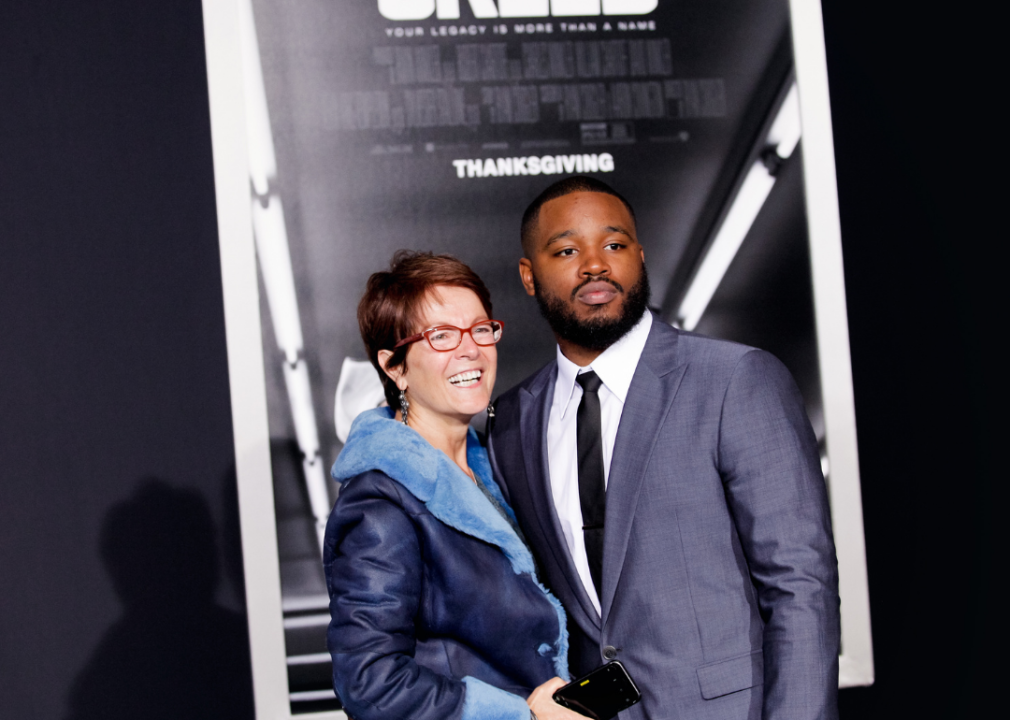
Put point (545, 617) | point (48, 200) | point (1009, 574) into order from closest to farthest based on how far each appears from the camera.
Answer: point (545, 617)
point (48, 200)
point (1009, 574)

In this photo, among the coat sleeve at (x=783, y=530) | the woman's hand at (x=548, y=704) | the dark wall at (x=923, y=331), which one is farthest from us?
the dark wall at (x=923, y=331)

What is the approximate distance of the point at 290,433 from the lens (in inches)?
108

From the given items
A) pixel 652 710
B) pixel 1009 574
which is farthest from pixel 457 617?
pixel 1009 574

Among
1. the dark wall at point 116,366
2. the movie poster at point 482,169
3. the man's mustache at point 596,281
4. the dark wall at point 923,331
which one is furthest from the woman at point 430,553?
the dark wall at point 923,331

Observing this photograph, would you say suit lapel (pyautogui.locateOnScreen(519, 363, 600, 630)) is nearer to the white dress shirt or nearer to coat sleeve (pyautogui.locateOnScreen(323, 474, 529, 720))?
the white dress shirt

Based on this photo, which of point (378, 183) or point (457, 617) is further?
point (378, 183)

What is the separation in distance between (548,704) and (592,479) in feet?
1.67

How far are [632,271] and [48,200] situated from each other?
2059 mm

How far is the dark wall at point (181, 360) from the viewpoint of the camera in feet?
8.79

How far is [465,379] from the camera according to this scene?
6.43 feet

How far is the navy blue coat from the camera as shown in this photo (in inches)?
64.9

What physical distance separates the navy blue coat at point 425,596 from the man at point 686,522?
0.13 metres

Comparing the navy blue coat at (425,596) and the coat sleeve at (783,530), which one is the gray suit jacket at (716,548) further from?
the navy blue coat at (425,596)

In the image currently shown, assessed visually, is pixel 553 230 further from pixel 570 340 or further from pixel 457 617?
pixel 457 617
